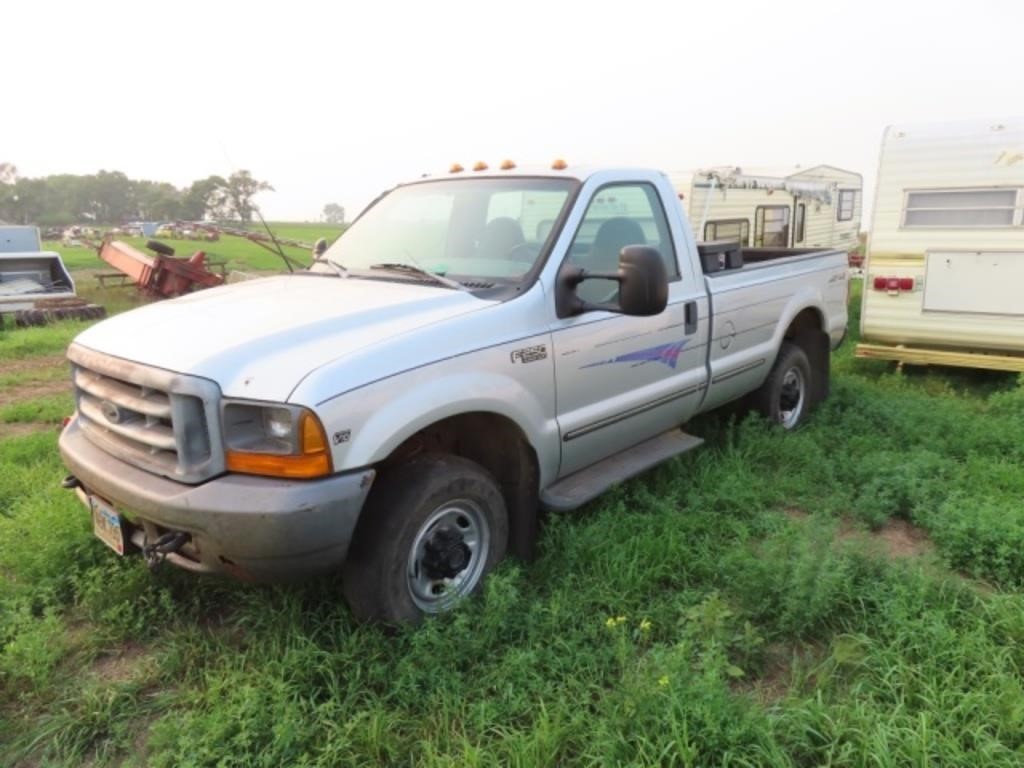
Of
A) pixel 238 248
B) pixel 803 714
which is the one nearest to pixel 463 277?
pixel 803 714

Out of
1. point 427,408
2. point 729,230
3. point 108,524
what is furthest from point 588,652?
point 729,230

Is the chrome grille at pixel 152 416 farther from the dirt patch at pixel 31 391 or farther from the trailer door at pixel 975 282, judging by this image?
the trailer door at pixel 975 282

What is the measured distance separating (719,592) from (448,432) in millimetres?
1364

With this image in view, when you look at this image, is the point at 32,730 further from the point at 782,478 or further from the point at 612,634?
the point at 782,478

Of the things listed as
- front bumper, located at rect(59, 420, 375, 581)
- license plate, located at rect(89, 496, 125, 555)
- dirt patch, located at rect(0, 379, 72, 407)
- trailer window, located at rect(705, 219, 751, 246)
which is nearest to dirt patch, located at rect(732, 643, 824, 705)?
front bumper, located at rect(59, 420, 375, 581)

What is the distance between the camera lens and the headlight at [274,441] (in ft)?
8.06

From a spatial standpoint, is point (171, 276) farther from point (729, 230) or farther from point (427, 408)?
point (427, 408)

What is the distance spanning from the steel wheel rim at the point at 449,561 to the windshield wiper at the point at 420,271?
1.00m

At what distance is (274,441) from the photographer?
99.6 inches

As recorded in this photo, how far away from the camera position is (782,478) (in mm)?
4512

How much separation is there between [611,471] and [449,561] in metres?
1.11

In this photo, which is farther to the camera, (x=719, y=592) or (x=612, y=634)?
(x=719, y=592)

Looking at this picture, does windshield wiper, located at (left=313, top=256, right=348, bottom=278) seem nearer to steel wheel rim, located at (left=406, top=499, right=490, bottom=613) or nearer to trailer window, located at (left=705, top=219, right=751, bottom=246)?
steel wheel rim, located at (left=406, top=499, right=490, bottom=613)

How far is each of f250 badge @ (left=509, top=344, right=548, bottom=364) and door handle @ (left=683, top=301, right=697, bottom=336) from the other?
122cm
